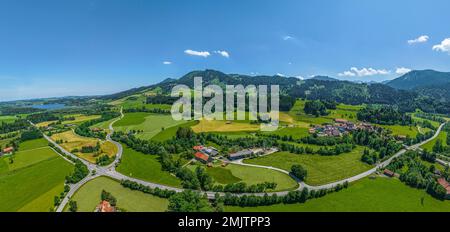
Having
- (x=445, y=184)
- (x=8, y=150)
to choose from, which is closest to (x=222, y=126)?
(x=445, y=184)

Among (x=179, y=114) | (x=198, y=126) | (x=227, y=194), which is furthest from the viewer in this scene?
(x=179, y=114)

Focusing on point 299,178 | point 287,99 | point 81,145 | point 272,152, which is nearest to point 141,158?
point 81,145

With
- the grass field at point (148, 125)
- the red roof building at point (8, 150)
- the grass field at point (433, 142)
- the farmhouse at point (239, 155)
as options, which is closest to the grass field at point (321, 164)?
the farmhouse at point (239, 155)

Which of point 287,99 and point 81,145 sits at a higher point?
point 287,99

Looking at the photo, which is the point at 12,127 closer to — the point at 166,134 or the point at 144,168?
the point at 166,134

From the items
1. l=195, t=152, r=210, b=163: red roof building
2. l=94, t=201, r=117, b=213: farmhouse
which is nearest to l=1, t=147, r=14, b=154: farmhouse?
l=94, t=201, r=117, b=213: farmhouse

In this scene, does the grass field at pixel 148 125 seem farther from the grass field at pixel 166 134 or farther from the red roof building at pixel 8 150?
the red roof building at pixel 8 150

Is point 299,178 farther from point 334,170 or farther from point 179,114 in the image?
point 179,114
